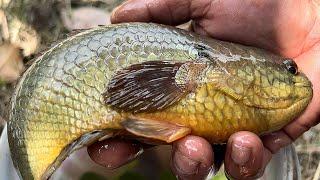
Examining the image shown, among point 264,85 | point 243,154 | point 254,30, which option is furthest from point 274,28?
point 243,154

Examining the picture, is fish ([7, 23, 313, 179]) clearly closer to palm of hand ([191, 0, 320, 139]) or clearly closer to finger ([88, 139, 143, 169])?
finger ([88, 139, 143, 169])

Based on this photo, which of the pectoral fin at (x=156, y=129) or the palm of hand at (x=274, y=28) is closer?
the pectoral fin at (x=156, y=129)

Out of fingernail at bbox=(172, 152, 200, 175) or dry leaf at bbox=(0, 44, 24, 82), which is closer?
fingernail at bbox=(172, 152, 200, 175)

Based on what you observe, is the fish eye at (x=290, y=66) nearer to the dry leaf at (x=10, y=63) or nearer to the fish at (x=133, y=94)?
the fish at (x=133, y=94)

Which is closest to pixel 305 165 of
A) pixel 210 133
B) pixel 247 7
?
pixel 247 7

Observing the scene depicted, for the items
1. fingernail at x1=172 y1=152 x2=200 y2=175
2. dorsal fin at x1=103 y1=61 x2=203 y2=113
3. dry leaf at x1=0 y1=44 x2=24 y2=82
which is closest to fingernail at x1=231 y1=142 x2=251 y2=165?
fingernail at x1=172 y1=152 x2=200 y2=175

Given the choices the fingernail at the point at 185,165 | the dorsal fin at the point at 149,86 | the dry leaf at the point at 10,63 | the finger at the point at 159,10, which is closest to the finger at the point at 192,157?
→ the fingernail at the point at 185,165

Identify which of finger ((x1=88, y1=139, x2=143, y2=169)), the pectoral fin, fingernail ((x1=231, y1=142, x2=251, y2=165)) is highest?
the pectoral fin
